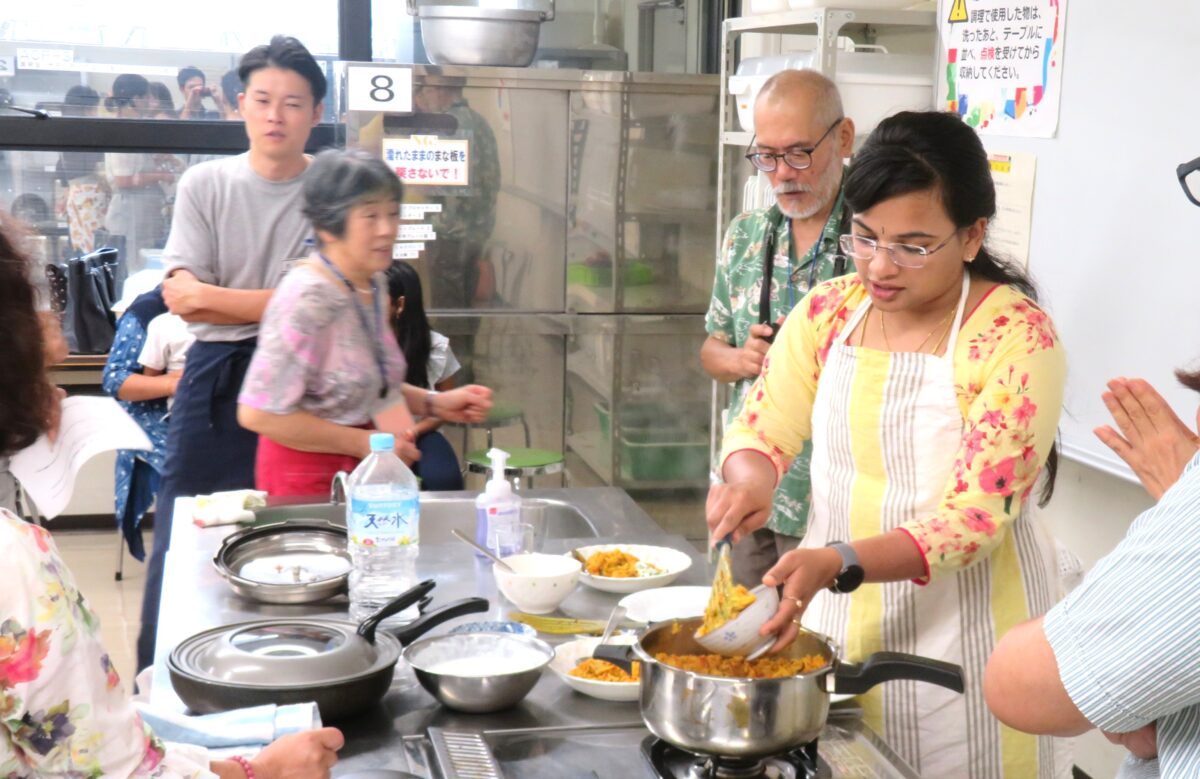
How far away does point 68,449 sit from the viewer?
1281 millimetres

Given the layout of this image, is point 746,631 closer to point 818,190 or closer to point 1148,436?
point 1148,436

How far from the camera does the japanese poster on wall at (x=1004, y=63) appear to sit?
2832 millimetres

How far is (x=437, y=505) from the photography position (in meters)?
2.63

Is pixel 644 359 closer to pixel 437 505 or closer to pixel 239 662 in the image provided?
pixel 437 505

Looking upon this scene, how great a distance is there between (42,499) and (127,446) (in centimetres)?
11

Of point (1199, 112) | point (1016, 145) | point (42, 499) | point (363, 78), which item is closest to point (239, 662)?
point (42, 499)

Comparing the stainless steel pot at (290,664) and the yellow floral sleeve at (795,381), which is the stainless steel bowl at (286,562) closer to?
the stainless steel pot at (290,664)

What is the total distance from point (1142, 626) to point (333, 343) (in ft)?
5.76

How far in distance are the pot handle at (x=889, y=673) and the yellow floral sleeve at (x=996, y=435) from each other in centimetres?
32

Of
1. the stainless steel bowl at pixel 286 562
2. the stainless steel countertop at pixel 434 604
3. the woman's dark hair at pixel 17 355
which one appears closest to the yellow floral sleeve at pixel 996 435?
the stainless steel countertop at pixel 434 604

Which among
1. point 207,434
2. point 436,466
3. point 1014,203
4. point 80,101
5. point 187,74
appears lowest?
point 436,466

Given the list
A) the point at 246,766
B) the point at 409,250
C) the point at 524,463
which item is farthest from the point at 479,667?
the point at 409,250

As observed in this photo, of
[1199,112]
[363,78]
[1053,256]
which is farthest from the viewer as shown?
[363,78]

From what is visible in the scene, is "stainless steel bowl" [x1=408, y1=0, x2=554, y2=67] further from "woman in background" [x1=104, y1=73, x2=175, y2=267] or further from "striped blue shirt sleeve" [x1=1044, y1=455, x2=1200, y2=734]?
"striped blue shirt sleeve" [x1=1044, y1=455, x2=1200, y2=734]
